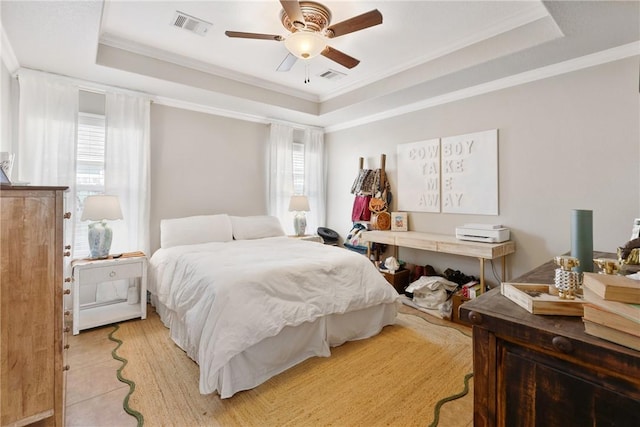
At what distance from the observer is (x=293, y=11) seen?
1.83 metres

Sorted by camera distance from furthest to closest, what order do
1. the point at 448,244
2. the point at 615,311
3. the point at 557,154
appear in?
the point at 448,244
the point at 557,154
the point at 615,311

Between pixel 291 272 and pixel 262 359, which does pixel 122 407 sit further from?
pixel 291 272

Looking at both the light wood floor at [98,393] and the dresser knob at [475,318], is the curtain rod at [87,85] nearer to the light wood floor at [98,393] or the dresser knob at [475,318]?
the light wood floor at [98,393]

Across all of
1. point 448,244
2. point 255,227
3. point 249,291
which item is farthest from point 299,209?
point 249,291

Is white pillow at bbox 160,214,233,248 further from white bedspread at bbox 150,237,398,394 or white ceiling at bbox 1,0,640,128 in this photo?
white ceiling at bbox 1,0,640,128

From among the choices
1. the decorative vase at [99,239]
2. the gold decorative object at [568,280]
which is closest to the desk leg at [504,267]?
the gold decorative object at [568,280]

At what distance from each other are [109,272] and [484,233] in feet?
11.9

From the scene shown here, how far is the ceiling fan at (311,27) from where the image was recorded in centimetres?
188

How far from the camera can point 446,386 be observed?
1.90 meters

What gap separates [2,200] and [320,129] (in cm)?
417

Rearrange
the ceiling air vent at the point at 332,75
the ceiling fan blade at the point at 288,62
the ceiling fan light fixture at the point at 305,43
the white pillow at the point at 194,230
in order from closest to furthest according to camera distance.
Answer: the ceiling fan light fixture at the point at 305,43
the ceiling fan blade at the point at 288,62
the white pillow at the point at 194,230
the ceiling air vent at the point at 332,75

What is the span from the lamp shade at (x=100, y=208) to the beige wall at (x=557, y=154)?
3.51m

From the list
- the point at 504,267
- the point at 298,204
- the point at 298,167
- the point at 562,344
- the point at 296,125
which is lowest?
the point at 504,267

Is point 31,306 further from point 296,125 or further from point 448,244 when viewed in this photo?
point 296,125
